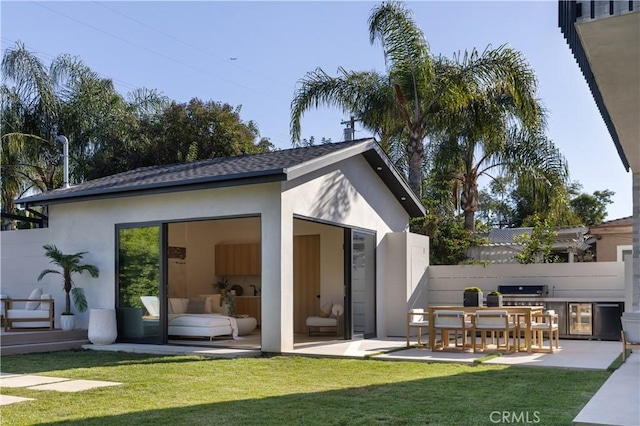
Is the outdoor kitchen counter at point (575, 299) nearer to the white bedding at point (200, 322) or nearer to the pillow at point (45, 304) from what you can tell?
the white bedding at point (200, 322)

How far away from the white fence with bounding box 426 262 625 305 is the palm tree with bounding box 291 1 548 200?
11.0 feet

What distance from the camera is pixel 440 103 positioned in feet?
58.5

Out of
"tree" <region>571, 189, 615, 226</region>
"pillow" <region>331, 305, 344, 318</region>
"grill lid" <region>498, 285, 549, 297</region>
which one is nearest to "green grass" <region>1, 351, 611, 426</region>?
"pillow" <region>331, 305, 344, 318</region>

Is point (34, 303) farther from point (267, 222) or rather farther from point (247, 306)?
point (247, 306)

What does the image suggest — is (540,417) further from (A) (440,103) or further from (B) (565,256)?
(B) (565,256)

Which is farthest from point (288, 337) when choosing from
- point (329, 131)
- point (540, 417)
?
point (329, 131)

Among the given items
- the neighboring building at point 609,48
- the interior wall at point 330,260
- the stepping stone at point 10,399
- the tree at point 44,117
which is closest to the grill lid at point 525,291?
the interior wall at point 330,260

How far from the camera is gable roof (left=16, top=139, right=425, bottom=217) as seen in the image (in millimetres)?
11133

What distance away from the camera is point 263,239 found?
1134 cm

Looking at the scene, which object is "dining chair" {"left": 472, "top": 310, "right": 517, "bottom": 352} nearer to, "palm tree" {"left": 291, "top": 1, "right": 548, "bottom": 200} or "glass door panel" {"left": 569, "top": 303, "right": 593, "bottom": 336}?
"glass door panel" {"left": 569, "top": 303, "right": 593, "bottom": 336}

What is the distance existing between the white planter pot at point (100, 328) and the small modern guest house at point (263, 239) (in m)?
0.44

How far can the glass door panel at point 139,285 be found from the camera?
1253cm

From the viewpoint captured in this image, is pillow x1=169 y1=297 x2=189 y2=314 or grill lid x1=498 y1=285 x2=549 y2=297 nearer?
grill lid x1=498 y1=285 x2=549 y2=297

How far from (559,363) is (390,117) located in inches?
403
